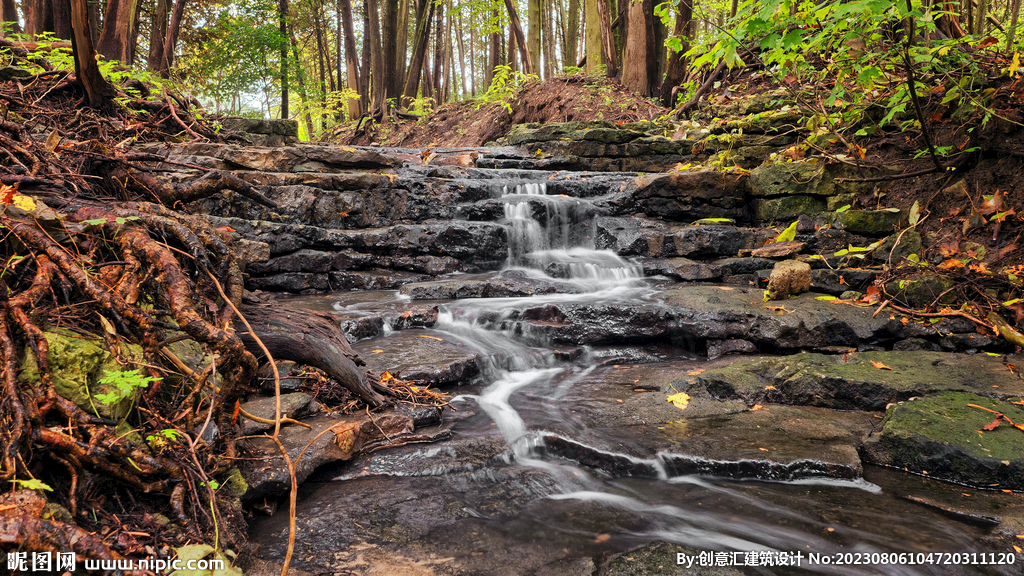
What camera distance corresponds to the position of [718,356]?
5680mm

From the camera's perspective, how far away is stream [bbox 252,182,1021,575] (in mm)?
2635

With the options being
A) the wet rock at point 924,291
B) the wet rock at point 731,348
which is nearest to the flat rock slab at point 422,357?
the wet rock at point 731,348

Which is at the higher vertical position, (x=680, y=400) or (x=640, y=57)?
(x=640, y=57)

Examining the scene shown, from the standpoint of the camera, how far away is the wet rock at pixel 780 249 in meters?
7.24

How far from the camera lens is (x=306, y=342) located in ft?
11.6

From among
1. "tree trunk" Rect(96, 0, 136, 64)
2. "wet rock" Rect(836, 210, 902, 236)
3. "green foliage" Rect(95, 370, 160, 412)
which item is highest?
"tree trunk" Rect(96, 0, 136, 64)

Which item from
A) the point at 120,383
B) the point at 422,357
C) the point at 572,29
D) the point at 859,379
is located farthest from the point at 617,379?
the point at 572,29

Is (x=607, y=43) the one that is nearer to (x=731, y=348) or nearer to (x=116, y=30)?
(x=116, y=30)

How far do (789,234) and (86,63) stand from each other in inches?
346

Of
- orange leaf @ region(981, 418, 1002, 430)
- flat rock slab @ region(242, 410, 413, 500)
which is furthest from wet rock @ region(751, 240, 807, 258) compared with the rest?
flat rock slab @ region(242, 410, 413, 500)

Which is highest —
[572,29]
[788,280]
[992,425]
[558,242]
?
[572,29]

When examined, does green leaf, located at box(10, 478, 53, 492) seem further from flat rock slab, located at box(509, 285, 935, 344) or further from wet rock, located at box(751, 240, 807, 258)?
wet rock, located at box(751, 240, 807, 258)

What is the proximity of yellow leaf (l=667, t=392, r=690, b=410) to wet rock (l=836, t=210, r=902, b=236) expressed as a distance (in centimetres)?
445

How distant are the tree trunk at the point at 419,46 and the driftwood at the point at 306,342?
16102 millimetres
